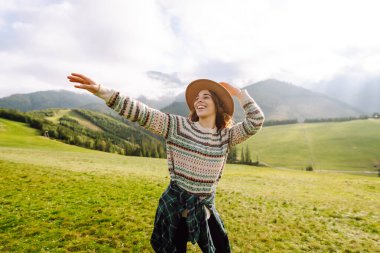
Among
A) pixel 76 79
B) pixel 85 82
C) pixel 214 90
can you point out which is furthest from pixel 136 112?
pixel 214 90

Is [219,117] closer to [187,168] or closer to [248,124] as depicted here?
[248,124]

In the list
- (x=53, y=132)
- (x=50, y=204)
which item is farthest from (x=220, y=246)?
(x=53, y=132)

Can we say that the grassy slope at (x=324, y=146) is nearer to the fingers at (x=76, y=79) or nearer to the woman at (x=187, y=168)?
the woman at (x=187, y=168)

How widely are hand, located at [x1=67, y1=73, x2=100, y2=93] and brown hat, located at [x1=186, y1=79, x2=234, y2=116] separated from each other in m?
1.61

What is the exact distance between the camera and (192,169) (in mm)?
3637

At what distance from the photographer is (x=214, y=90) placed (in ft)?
14.1

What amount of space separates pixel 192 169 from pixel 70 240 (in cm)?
616

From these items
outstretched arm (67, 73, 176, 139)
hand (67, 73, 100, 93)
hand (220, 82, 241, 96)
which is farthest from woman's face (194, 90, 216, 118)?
hand (67, 73, 100, 93)

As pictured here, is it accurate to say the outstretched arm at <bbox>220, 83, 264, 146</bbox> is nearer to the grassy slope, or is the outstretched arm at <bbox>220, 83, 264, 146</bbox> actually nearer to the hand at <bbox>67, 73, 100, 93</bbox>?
the hand at <bbox>67, 73, 100, 93</bbox>

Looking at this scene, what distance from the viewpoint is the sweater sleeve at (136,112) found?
3.30m

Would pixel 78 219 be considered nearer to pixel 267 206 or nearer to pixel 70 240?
pixel 70 240

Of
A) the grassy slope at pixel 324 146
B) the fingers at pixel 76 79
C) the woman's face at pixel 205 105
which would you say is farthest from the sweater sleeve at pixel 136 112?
the grassy slope at pixel 324 146

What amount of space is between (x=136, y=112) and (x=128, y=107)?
0.13m

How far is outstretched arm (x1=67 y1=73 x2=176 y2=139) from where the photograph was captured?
328cm
